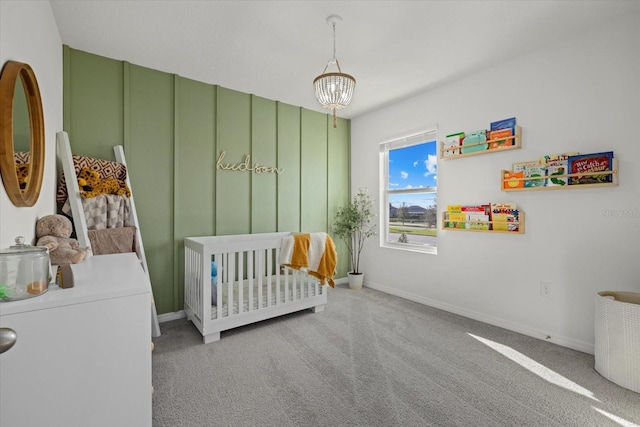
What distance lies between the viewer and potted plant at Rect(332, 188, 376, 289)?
3984 millimetres

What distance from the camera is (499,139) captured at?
2646 millimetres

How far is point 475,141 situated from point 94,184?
3.32 m

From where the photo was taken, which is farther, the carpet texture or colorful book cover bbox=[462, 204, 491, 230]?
colorful book cover bbox=[462, 204, 491, 230]

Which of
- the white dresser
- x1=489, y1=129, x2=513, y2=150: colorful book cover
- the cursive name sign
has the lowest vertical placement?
the white dresser

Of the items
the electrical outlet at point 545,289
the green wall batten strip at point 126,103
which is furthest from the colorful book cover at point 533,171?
the green wall batten strip at point 126,103

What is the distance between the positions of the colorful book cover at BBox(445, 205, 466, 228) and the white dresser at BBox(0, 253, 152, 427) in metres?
2.83

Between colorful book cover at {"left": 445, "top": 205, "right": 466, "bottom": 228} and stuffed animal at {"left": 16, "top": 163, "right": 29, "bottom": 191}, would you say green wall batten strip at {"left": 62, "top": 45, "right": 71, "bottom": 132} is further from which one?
colorful book cover at {"left": 445, "top": 205, "right": 466, "bottom": 228}

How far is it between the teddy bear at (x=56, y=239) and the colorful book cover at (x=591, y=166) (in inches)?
130

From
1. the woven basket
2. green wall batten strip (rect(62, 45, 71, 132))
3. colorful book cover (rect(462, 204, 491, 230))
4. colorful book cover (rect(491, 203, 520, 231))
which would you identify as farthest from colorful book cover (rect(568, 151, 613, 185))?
green wall batten strip (rect(62, 45, 71, 132))

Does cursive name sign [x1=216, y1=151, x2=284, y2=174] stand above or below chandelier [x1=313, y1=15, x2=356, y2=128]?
below

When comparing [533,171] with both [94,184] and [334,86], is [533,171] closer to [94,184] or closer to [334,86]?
[334,86]

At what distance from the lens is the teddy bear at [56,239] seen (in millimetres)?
1532

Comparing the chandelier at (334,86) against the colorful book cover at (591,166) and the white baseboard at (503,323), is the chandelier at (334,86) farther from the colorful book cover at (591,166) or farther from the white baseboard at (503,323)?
the white baseboard at (503,323)

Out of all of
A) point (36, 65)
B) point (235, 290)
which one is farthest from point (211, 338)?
point (36, 65)
